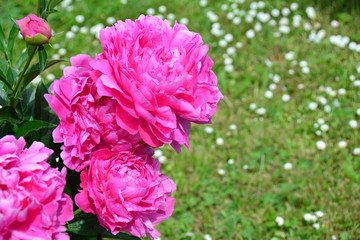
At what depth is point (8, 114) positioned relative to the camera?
111cm

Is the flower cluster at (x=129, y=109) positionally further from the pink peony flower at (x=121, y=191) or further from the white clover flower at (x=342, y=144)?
the white clover flower at (x=342, y=144)

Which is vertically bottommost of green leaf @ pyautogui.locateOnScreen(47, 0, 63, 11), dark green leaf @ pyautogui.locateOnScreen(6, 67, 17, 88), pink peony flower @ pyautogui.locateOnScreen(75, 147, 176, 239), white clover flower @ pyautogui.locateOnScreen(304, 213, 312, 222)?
white clover flower @ pyautogui.locateOnScreen(304, 213, 312, 222)

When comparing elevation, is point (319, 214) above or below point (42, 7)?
below

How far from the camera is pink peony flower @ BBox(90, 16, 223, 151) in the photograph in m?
0.96

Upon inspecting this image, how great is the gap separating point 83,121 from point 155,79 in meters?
0.16

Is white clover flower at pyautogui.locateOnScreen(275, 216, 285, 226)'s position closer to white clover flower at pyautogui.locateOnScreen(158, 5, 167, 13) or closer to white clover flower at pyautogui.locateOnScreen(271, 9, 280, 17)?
white clover flower at pyautogui.locateOnScreen(271, 9, 280, 17)

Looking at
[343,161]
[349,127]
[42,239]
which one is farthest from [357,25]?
[42,239]

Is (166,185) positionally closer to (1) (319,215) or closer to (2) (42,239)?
(2) (42,239)

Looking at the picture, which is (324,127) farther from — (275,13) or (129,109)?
(129,109)

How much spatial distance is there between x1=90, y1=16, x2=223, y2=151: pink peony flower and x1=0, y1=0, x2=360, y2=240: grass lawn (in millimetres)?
1474

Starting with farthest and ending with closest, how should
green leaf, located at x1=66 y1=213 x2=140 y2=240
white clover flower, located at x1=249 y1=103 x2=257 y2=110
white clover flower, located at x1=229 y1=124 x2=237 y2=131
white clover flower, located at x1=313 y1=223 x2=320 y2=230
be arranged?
white clover flower, located at x1=249 y1=103 x2=257 y2=110 → white clover flower, located at x1=229 y1=124 x2=237 y2=131 → white clover flower, located at x1=313 y1=223 x2=320 y2=230 → green leaf, located at x1=66 y1=213 x2=140 y2=240

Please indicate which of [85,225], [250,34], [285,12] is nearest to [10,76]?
[85,225]

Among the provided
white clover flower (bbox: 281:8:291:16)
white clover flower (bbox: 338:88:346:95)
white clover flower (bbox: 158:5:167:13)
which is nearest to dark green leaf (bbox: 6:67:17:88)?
white clover flower (bbox: 338:88:346:95)

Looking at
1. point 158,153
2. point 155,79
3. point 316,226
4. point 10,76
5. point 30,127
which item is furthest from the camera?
point 158,153
